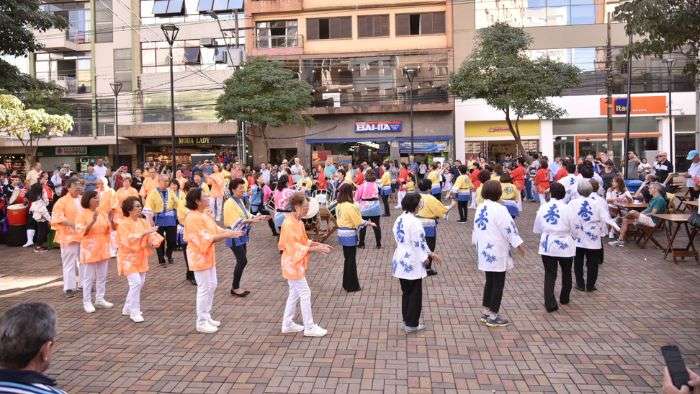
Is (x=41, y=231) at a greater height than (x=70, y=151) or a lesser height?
lesser

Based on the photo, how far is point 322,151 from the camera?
116ft

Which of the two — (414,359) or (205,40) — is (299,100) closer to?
(205,40)

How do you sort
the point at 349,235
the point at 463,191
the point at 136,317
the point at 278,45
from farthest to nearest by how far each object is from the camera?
the point at 278,45 → the point at 463,191 → the point at 349,235 → the point at 136,317

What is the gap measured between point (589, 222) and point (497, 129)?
26.6m

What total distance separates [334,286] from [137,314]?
3.09 m

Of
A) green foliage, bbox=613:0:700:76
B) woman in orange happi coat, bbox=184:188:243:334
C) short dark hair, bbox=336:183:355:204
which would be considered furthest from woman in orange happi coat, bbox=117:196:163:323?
green foliage, bbox=613:0:700:76

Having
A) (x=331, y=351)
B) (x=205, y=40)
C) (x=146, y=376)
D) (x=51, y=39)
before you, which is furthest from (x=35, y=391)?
(x=51, y=39)

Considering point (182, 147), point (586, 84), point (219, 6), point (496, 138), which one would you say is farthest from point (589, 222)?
point (182, 147)

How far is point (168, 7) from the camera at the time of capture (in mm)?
37781

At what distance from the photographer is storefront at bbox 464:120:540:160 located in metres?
34.1

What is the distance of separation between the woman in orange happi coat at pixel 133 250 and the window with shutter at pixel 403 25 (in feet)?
95.7

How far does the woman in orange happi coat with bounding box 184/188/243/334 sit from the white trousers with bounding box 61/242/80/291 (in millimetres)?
2960

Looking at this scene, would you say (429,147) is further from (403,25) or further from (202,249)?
(202,249)

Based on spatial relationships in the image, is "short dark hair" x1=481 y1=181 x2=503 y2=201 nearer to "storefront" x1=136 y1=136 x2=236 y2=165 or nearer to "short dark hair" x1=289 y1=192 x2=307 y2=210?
"short dark hair" x1=289 y1=192 x2=307 y2=210
